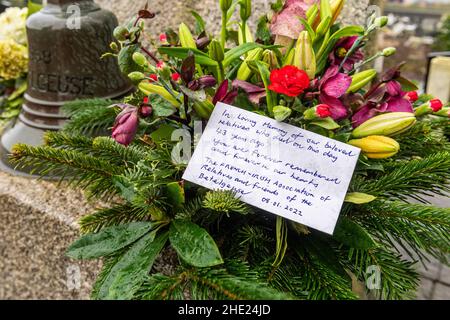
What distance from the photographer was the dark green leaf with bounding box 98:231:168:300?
2.27ft

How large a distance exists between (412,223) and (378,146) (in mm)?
154

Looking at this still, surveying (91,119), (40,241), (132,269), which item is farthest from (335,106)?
(40,241)

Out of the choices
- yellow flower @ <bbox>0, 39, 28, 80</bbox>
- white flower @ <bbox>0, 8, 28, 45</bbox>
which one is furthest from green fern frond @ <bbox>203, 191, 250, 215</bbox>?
white flower @ <bbox>0, 8, 28, 45</bbox>

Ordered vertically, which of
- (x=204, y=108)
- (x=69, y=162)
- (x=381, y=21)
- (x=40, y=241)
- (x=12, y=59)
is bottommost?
(x=40, y=241)

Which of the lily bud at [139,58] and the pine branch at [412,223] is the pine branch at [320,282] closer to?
the pine branch at [412,223]

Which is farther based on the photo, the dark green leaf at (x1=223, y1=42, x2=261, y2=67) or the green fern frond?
the dark green leaf at (x1=223, y1=42, x2=261, y2=67)

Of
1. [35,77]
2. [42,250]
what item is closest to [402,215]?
[42,250]

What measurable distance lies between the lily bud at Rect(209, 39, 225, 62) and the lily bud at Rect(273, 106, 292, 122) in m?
0.16

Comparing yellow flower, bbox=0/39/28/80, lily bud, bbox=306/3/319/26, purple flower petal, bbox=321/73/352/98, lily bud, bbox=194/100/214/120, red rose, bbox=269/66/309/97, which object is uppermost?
lily bud, bbox=306/3/319/26

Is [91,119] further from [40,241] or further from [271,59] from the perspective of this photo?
[271,59]

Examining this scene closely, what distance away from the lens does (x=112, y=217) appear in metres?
0.89

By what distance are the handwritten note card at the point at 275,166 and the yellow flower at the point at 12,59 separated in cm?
114

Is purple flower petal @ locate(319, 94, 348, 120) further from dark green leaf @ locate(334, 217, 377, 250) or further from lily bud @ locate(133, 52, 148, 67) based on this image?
lily bud @ locate(133, 52, 148, 67)
